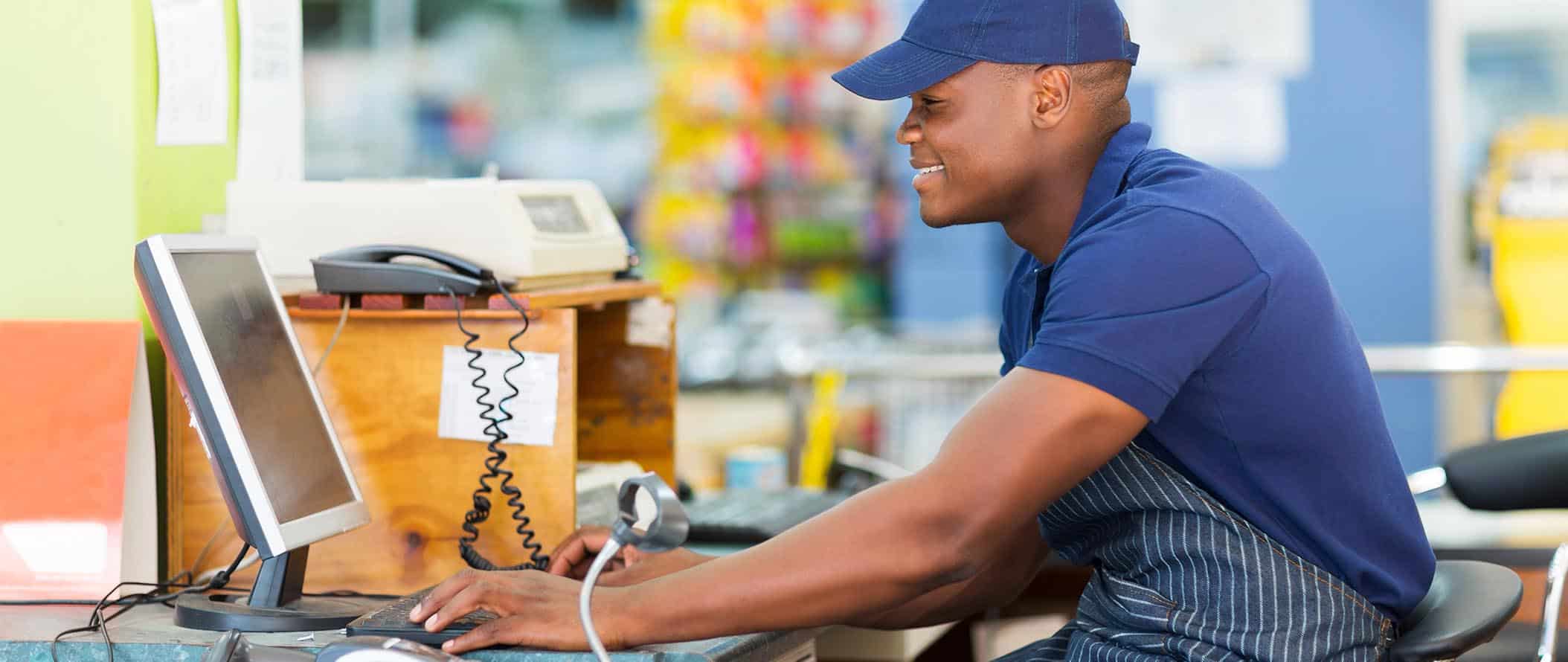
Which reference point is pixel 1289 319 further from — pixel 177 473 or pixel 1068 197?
pixel 177 473

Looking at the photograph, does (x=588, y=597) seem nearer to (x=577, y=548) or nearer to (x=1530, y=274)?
(x=577, y=548)

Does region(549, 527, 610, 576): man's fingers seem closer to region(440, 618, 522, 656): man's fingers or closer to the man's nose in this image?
region(440, 618, 522, 656): man's fingers

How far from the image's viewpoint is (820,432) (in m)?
4.86

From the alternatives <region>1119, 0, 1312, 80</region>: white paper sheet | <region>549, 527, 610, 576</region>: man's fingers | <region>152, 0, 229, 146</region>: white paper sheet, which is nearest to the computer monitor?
<region>549, 527, 610, 576</region>: man's fingers

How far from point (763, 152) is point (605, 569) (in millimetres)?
4404

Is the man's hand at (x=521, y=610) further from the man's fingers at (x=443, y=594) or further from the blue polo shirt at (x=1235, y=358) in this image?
the blue polo shirt at (x=1235, y=358)

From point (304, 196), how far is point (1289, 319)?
135 centimetres

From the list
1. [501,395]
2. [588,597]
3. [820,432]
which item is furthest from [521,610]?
[820,432]

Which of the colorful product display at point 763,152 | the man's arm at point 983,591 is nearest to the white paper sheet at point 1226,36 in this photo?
the colorful product display at point 763,152

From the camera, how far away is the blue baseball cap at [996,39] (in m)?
1.73

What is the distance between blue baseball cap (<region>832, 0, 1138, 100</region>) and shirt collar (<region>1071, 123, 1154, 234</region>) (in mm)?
98

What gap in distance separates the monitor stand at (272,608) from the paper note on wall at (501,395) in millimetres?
286

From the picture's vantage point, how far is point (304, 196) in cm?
223

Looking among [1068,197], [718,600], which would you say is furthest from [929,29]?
[718,600]
